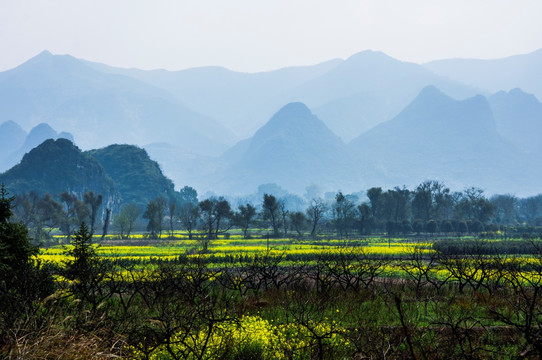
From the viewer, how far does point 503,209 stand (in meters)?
142

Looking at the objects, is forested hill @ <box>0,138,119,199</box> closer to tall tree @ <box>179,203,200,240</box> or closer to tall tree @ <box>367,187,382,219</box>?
tall tree @ <box>179,203,200,240</box>

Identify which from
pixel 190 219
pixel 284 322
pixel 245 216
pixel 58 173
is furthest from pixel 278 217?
pixel 284 322

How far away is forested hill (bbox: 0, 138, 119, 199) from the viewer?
496 ft

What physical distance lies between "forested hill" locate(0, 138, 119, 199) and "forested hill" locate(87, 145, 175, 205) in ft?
35.2

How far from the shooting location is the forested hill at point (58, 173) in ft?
496

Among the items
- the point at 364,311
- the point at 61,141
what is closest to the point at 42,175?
the point at 61,141

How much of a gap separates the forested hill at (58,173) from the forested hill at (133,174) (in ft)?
35.2

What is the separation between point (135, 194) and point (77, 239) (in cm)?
15755

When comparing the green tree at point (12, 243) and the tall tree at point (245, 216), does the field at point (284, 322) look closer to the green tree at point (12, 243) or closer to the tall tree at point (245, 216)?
the green tree at point (12, 243)

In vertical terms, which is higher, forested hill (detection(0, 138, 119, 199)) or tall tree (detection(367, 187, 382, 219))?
forested hill (detection(0, 138, 119, 199))

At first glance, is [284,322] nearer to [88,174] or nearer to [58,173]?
[58,173]

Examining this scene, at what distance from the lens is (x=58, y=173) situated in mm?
156125

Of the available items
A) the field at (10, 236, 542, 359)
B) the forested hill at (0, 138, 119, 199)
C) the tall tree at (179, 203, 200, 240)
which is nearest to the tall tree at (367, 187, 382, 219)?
the tall tree at (179, 203, 200, 240)

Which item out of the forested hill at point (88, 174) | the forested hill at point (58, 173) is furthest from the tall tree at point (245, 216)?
the forested hill at point (58, 173)
